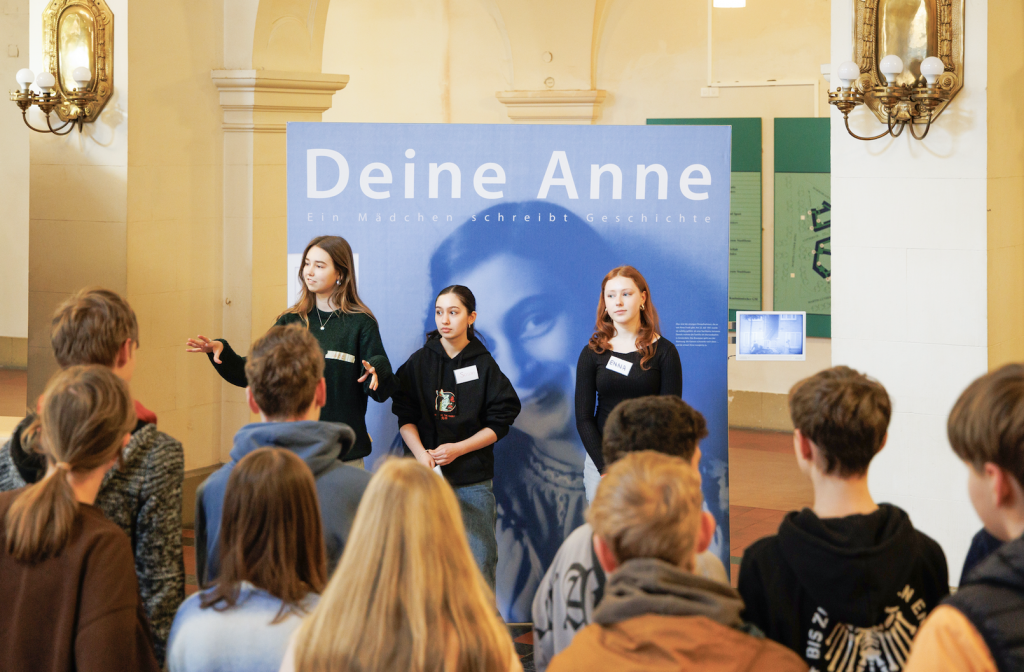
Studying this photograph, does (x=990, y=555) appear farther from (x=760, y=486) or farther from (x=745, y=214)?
(x=745, y=214)

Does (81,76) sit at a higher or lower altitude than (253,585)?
higher

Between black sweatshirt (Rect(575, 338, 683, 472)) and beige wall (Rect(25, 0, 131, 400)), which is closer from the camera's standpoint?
black sweatshirt (Rect(575, 338, 683, 472))

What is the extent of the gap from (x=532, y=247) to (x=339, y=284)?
2.59ft

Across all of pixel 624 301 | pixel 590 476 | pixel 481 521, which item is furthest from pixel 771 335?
pixel 481 521

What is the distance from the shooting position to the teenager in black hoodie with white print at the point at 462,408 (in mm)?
3879

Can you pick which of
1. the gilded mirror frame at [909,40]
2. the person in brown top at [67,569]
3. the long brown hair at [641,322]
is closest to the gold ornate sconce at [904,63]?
the gilded mirror frame at [909,40]

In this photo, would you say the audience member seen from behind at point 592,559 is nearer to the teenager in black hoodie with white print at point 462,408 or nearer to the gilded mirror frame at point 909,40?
the teenager in black hoodie with white print at point 462,408

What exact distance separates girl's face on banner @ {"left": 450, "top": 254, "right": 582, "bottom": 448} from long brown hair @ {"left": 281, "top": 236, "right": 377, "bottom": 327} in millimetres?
507

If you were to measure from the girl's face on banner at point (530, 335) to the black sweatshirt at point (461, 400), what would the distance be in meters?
0.26

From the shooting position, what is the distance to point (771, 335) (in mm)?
4191

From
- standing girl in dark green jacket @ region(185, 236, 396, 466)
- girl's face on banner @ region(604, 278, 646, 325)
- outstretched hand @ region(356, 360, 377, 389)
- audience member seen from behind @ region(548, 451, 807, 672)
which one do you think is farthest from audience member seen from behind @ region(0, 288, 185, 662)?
girl's face on banner @ region(604, 278, 646, 325)

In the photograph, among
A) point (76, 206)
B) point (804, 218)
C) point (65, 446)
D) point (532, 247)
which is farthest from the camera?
point (804, 218)

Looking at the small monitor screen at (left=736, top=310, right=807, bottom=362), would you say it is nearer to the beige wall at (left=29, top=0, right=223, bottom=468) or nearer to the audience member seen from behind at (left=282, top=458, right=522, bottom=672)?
the audience member seen from behind at (left=282, top=458, right=522, bottom=672)

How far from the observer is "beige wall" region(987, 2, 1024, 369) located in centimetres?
448
